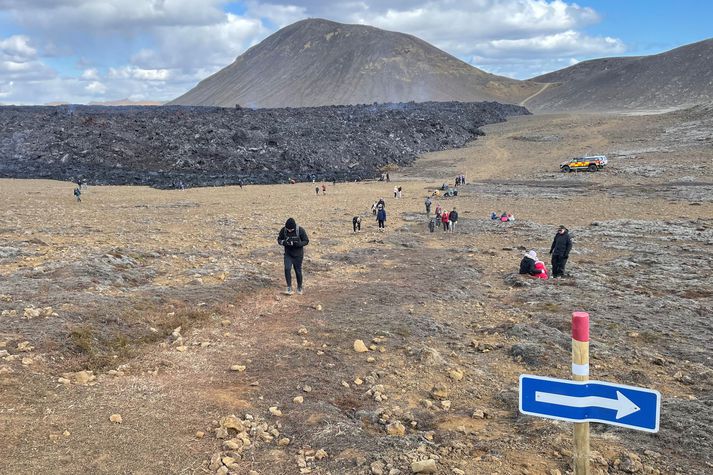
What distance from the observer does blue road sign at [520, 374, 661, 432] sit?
2.63 m

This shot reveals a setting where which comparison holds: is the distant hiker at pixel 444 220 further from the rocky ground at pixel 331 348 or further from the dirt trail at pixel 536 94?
the dirt trail at pixel 536 94

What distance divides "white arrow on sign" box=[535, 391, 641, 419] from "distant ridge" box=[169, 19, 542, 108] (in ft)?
477

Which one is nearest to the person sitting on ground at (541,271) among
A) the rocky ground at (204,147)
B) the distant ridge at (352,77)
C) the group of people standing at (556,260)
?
the group of people standing at (556,260)

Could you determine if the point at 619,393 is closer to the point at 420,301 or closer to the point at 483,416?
the point at 483,416

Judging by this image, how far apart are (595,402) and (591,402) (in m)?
0.02

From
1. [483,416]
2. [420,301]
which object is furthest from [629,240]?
[483,416]

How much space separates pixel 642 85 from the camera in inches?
4633

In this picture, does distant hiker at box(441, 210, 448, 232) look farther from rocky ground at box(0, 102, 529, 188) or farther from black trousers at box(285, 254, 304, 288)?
rocky ground at box(0, 102, 529, 188)

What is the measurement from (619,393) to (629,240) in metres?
17.6

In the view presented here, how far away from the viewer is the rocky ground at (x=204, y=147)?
157ft

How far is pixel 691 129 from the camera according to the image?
50375 millimetres

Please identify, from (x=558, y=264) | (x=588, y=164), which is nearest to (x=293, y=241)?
(x=558, y=264)

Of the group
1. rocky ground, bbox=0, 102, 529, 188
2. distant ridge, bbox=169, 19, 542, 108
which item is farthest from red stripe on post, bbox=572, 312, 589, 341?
distant ridge, bbox=169, 19, 542, 108

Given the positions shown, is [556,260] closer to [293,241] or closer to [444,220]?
[293,241]
